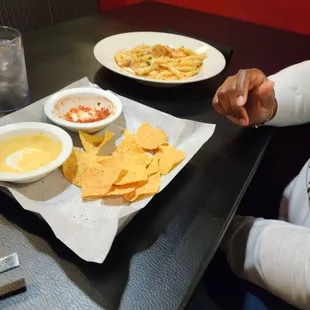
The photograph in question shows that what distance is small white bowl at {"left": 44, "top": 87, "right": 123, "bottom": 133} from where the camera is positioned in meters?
0.76

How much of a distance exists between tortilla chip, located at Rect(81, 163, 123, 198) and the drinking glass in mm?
314

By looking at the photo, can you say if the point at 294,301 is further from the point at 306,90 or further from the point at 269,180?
the point at 269,180

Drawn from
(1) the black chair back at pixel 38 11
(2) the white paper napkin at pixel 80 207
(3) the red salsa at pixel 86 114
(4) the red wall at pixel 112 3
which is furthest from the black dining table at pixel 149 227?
(4) the red wall at pixel 112 3

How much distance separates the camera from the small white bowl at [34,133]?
586 mm

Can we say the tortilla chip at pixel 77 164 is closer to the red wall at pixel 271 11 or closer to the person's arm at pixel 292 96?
the person's arm at pixel 292 96

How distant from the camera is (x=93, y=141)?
750 mm

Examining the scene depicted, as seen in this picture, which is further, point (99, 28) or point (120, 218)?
point (99, 28)

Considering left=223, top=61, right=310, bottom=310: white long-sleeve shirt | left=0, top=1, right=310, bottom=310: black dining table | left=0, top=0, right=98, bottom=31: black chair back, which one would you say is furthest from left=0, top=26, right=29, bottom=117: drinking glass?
left=0, top=0, right=98, bottom=31: black chair back

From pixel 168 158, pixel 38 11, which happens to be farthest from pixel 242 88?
pixel 38 11

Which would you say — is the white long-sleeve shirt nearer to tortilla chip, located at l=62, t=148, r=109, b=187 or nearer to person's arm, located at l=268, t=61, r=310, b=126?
person's arm, located at l=268, t=61, r=310, b=126

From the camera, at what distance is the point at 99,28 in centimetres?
138

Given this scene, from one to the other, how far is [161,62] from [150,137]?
365 mm

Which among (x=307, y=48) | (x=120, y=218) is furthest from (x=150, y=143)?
(x=307, y=48)

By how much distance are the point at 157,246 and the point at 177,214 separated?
81 mm
